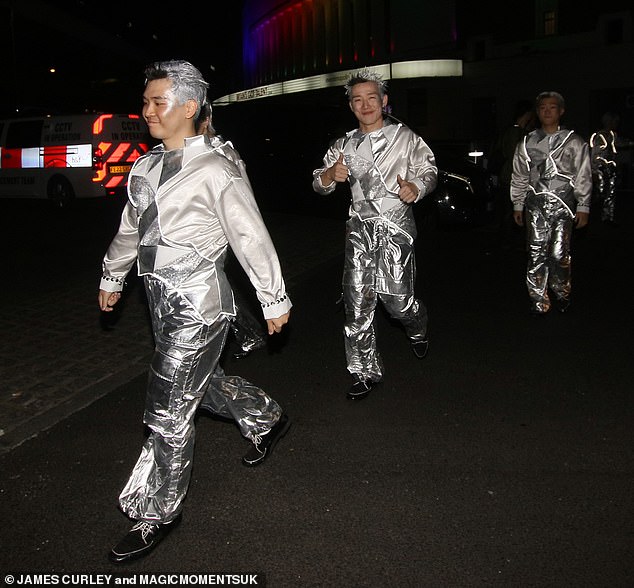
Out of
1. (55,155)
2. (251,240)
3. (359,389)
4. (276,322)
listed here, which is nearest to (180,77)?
(251,240)

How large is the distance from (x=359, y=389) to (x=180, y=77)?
250cm

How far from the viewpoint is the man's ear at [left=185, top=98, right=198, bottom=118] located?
122 inches

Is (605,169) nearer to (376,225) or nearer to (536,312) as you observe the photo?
(536,312)

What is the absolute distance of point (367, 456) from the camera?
13.2 ft

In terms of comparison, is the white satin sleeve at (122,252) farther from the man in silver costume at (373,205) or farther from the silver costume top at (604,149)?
the silver costume top at (604,149)

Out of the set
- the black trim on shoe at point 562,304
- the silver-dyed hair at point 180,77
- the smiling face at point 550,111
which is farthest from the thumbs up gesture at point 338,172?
the black trim on shoe at point 562,304

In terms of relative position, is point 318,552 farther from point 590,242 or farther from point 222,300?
point 590,242

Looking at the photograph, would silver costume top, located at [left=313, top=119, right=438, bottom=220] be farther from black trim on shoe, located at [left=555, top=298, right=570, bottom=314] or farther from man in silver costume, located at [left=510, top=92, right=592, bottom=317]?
black trim on shoe, located at [left=555, top=298, right=570, bottom=314]

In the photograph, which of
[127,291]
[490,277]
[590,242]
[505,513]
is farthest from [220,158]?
[590,242]

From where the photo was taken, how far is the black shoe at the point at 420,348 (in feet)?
18.1

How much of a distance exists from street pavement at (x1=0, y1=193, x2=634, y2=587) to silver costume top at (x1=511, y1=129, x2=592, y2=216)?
1.14 metres

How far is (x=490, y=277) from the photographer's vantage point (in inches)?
340

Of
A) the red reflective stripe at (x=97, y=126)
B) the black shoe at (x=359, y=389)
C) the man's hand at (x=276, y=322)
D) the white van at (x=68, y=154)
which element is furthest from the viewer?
the white van at (x=68, y=154)

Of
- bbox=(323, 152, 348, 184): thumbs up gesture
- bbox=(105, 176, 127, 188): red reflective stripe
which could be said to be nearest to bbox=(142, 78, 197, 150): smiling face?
bbox=(323, 152, 348, 184): thumbs up gesture
